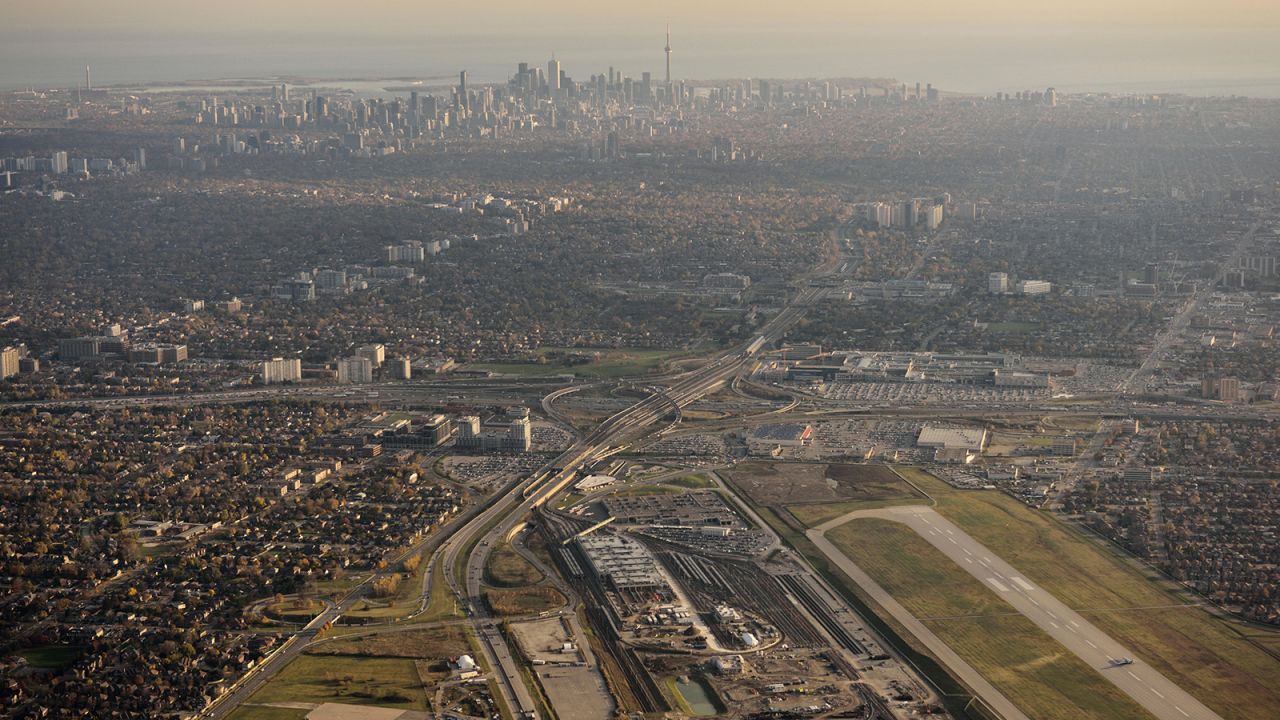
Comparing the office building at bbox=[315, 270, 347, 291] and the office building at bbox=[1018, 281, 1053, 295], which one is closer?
the office building at bbox=[1018, 281, 1053, 295]

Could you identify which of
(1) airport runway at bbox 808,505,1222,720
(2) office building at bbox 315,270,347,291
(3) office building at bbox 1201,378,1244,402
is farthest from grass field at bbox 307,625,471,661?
(2) office building at bbox 315,270,347,291

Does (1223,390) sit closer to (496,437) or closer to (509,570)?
(496,437)

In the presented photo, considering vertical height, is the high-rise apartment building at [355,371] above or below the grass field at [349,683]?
above

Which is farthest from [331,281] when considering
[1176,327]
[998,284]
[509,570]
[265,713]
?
[265,713]

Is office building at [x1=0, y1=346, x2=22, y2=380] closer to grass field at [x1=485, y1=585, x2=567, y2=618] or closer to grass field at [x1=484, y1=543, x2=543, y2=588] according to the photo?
grass field at [x1=484, y1=543, x2=543, y2=588]

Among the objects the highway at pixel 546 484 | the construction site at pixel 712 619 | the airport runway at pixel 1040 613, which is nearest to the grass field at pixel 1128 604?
the airport runway at pixel 1040 613

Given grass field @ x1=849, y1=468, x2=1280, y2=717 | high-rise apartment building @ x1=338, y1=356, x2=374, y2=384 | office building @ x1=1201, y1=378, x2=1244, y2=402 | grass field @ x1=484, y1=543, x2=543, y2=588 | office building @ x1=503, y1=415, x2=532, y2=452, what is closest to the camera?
grass field @ x1=849, y1=468, x2=1280, y2=717

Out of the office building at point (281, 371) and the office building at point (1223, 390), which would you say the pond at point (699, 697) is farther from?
the office building at point (281, 371)
